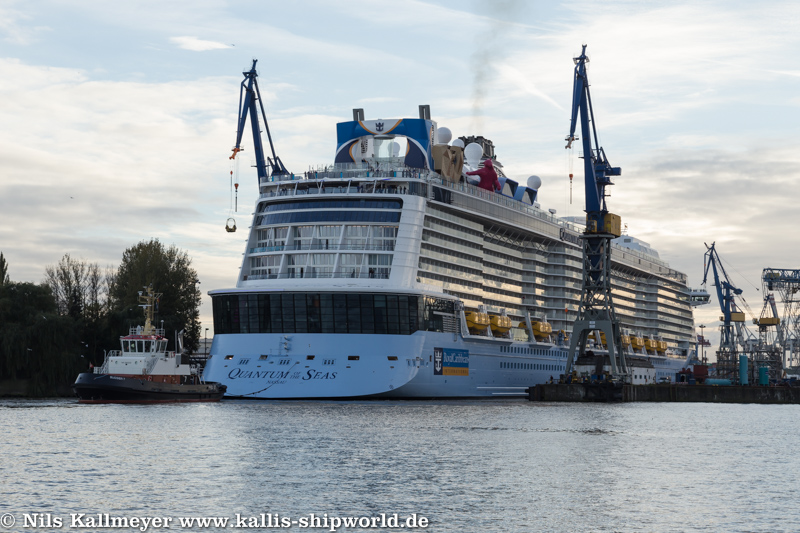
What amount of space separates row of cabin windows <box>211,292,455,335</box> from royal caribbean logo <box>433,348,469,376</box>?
320cm

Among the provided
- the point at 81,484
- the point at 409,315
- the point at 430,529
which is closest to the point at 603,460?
the point at 430,529

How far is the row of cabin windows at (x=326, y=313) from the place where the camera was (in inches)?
3410

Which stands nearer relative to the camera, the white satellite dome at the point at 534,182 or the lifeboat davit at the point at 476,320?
the lifeboat davit at the point at 476,320

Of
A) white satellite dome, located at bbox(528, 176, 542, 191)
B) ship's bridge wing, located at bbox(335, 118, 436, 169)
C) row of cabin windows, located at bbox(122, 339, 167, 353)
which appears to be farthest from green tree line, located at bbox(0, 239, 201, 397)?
white satellite dome, located at bbox(528, 176, 542, 191)

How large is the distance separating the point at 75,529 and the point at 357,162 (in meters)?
74.9

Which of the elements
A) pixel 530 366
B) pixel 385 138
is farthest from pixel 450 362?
pixel 385 138

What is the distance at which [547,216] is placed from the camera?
125125 mm

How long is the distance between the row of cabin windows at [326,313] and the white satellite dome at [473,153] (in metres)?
37.5

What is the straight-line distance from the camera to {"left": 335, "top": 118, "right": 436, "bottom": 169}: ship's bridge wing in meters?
102

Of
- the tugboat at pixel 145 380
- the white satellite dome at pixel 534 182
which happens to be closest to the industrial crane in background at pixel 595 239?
the white satellite dome at pixel 534 182

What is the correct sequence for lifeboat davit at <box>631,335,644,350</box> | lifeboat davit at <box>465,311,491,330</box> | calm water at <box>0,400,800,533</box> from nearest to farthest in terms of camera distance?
1. calm water at <box>0,400,800,533</box>
2. lifeboat davit at <box>465,311,491,330</box>
3. lifeboat davit at <box>631,335,644,350</box>

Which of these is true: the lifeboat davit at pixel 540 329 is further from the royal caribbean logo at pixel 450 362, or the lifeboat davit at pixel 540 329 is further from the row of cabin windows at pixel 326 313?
the row of cabin windows at pixel 326 313

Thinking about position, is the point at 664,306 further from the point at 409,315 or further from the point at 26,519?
the point at 26,519

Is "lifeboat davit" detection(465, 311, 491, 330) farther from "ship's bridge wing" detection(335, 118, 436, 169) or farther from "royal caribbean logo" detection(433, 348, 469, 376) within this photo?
"ship's bridge wing" detection(335, 118, 436, 169)
